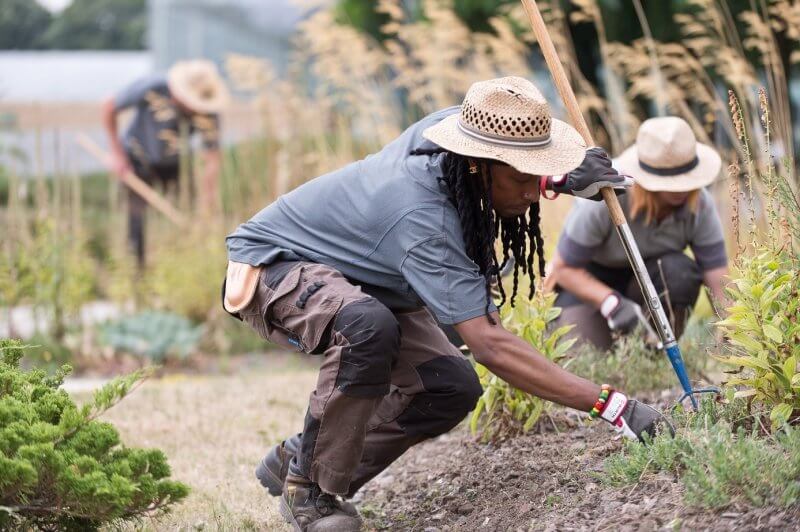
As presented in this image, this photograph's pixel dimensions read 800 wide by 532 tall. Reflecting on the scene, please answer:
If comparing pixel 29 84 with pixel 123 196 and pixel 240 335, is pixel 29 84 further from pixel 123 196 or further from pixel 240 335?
pixel 240 335

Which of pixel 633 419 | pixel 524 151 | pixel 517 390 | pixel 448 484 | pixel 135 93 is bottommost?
pixel 135 93

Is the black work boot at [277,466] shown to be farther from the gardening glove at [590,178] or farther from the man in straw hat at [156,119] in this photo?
the man in straw hat at [156,119]

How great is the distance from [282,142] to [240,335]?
4.95ft

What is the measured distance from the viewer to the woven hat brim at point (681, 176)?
14.1 ft

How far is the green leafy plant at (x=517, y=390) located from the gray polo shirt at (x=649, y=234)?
0.83 meters

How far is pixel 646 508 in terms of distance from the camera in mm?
2908

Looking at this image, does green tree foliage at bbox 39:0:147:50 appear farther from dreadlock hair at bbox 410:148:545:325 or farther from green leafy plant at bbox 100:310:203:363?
dreadlock hair at bbox 410:148:545:325

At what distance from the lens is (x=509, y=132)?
2.92m

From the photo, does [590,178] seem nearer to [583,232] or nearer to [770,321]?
[770,321]

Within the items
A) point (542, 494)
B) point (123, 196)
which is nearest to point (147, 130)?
point (123, 196)

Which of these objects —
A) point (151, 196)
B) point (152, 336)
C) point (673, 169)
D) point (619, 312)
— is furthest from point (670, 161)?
point (151, 196)

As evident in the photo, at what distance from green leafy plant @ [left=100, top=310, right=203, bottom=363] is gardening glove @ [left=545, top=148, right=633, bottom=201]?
435cm

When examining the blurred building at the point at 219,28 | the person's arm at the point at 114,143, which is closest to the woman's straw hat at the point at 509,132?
the person's arm at the point at 114,143

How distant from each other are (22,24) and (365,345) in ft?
127
